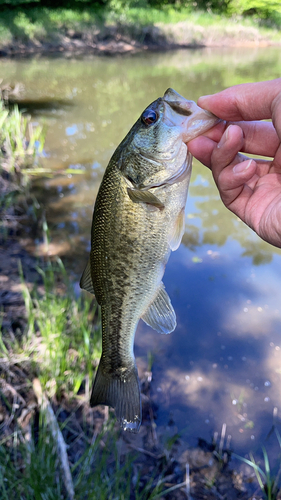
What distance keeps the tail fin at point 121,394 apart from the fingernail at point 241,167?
1024mm

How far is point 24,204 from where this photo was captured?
607 cm

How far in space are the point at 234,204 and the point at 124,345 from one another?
0.97 m

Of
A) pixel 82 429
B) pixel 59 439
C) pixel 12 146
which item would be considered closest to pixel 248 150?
pixel 59 439

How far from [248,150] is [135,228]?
0.90m

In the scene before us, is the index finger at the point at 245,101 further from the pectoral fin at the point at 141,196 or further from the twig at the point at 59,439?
the twig at the point at 59,439

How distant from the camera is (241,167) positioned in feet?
5.45

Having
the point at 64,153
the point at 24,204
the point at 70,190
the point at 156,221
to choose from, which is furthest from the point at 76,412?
the point at 64,153

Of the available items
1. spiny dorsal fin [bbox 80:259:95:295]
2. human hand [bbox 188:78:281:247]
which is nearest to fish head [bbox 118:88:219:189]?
human hand [bbox 188:78:281:247]

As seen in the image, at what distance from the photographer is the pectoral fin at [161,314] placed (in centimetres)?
161

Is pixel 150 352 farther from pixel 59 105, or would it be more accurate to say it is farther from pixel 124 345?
pixel 59 105

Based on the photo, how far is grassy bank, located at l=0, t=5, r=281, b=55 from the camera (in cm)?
1835

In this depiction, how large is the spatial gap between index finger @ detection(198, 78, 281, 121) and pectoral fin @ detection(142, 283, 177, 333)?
0.87m

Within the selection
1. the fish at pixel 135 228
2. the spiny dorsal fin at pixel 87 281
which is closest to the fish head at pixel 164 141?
the fish at pixel 135 228

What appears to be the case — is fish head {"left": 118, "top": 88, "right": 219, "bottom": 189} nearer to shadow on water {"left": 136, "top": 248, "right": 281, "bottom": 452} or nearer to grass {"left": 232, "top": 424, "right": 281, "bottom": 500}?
grass {"left": 232, "top": 424, "right": 281, "bottom": 500}
